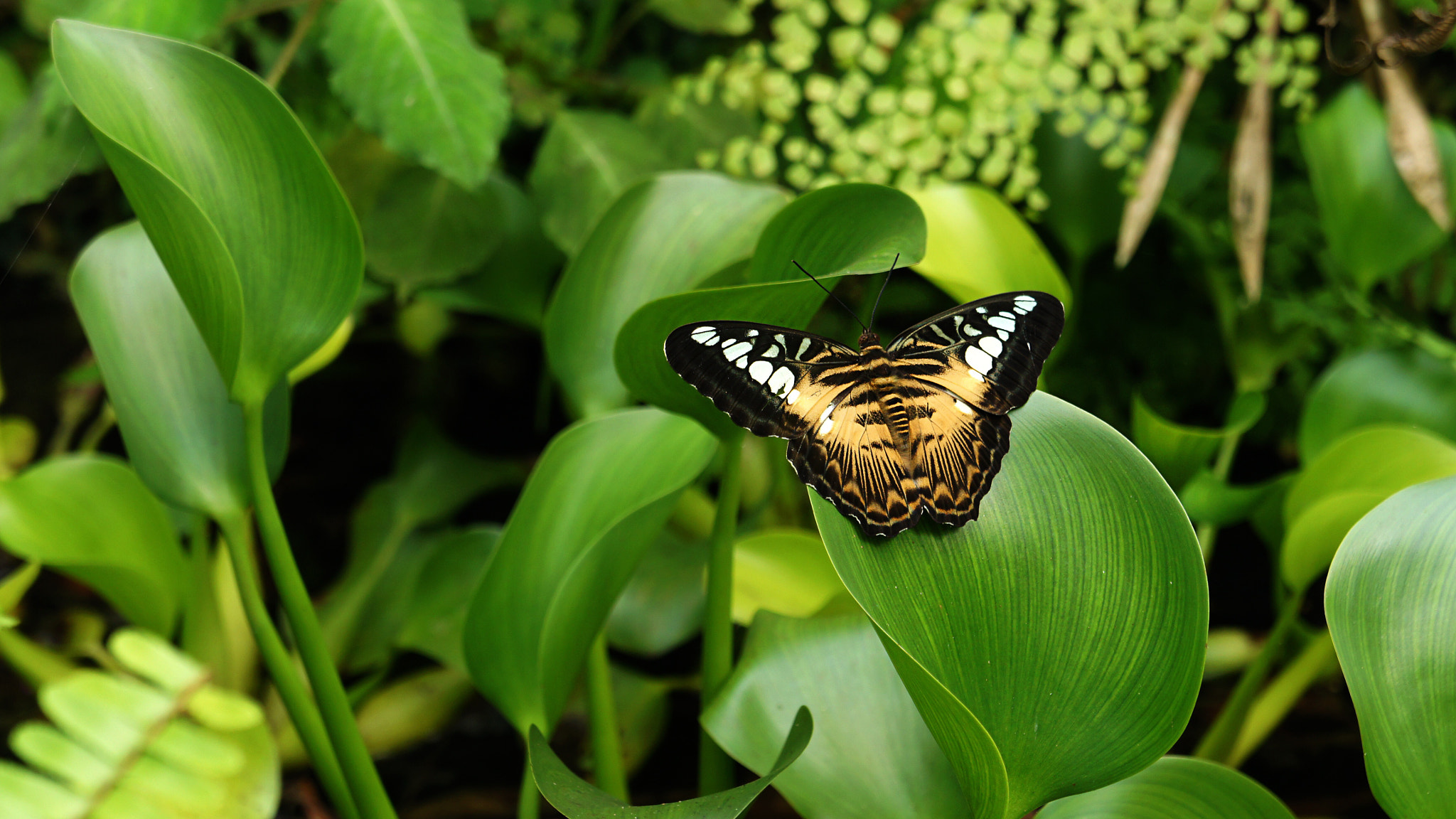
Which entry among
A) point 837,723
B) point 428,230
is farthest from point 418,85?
point 837,723

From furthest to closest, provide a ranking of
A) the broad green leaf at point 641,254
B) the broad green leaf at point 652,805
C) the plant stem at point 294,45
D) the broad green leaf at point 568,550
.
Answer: the plant stem at point 294,45 → the broad green leaf at point 641,254 → the broad green leaf at point 568,550 → the broad green leaf at point 652,805

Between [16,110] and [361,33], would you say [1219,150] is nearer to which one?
[361,33]

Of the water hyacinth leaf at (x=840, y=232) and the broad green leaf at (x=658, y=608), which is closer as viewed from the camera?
the water hyacinth leaf at (x=840, y=232)

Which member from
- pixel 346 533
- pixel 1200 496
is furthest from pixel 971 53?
pixel 346 533

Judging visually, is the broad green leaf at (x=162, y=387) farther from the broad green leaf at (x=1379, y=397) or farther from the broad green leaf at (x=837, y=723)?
the broad green leaf at (x=1379, y=397)

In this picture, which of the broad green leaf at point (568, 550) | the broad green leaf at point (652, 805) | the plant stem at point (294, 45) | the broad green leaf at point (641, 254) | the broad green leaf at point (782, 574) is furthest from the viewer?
the plant stem at point (294, 45)

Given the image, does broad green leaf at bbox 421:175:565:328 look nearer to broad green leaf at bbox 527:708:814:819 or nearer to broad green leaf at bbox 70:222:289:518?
broad green leaf at bbox 70:222:289:518

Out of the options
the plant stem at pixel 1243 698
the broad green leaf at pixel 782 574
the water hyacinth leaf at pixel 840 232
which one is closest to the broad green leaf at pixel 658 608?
the broad green leaf at pixel 782 574

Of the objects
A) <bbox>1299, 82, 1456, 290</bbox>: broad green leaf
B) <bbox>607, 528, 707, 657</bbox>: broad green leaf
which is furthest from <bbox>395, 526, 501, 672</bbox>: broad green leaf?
<bbox>1299, 82, 1456, 290</bbox>: broad green leaf

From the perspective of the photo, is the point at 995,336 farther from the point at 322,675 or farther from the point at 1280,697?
the point at 1280,697
